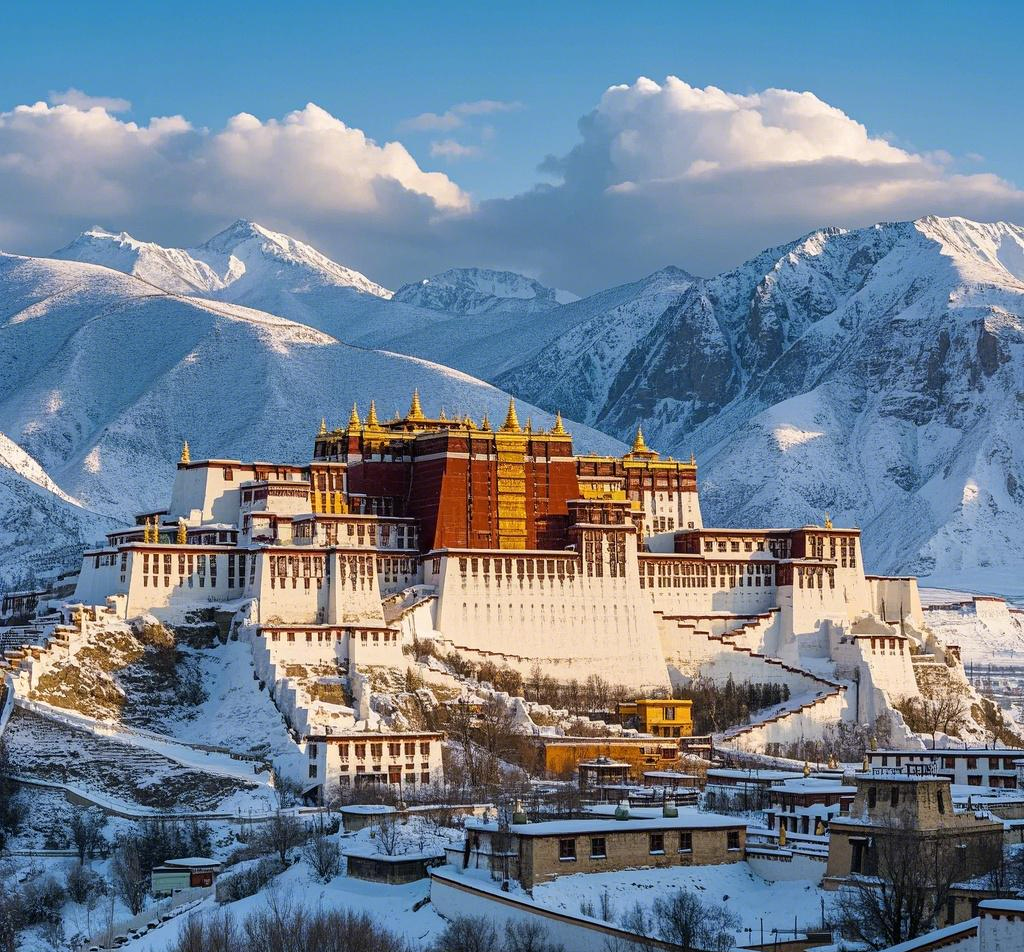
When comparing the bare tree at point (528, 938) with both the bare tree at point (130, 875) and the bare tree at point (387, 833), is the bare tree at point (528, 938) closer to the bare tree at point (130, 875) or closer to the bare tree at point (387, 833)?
the bare tree at point (387, 833)

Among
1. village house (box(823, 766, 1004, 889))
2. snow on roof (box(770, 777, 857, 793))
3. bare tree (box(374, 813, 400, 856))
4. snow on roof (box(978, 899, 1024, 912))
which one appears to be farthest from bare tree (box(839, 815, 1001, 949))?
bare tree (box(374, 813, 400, 856))

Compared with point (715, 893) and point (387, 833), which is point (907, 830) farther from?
point (387, 833)

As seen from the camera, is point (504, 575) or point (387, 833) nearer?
point (387, 833)

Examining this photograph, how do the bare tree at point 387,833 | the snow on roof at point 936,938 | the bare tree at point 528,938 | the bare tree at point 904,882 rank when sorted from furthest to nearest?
the bare tree at point 387,833, the bare tree at point 528,938, the bare tree at point 904,882, the snow on roof at point 936,938

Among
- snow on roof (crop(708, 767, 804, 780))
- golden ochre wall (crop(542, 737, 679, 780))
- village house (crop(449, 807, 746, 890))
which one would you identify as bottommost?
village house (crop(449, 807, 746, 890))

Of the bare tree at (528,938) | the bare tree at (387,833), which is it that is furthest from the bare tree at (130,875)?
the bare tree at (528,938)

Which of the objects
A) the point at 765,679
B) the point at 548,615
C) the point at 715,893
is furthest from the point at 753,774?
the point at 765,679

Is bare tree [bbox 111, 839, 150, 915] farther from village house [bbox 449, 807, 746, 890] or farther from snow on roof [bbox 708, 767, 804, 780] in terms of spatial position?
snow on roof [bbox 708, 767, 804, 780]
